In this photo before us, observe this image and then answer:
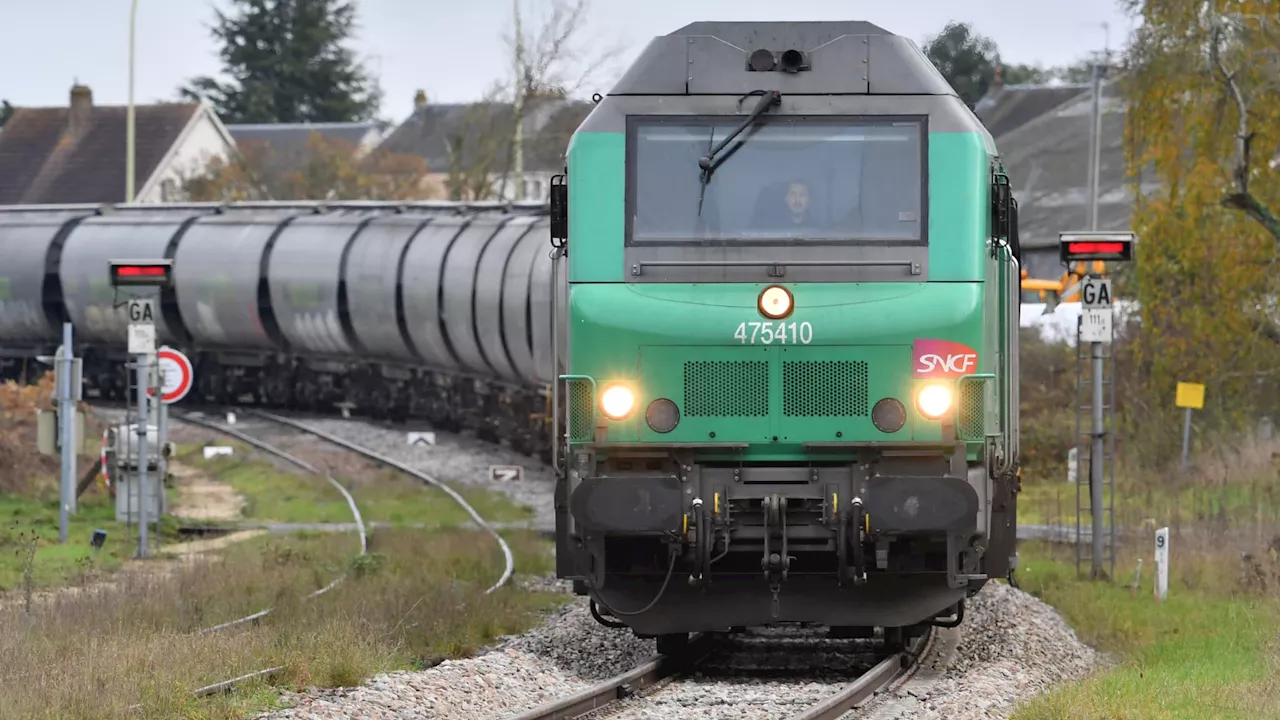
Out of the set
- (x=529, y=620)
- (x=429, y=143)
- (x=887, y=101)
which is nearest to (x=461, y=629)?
(x=529, y=620)

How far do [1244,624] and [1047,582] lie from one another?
3.27 metres

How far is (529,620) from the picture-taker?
45.8 ft

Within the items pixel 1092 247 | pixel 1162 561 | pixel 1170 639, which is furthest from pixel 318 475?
pixel 1170 639

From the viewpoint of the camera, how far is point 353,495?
80.4 feet

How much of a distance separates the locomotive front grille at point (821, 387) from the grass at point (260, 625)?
2718mm

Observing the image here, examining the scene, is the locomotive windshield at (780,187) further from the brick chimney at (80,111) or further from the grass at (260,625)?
the brick chimney at (80,111)

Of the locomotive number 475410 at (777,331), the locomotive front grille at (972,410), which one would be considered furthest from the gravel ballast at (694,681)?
the locomotive number 475410 at (777,331)

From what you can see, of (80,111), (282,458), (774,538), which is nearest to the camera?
(774,538)

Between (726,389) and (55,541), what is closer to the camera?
(726,389)

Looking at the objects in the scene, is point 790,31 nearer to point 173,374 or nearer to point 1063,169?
point 173,374

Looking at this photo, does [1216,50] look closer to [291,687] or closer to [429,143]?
[291,687]

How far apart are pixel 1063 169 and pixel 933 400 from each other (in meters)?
55.4

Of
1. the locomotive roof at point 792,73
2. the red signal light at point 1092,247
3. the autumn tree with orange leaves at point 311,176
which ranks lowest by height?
the red signal light at point 1092,247

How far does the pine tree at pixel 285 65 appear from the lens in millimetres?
84562
